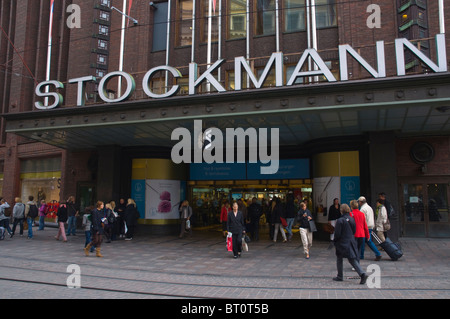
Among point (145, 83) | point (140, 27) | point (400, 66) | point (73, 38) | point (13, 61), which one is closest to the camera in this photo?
point (400, 66)

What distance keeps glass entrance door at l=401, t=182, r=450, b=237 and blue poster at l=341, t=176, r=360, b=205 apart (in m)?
1.96

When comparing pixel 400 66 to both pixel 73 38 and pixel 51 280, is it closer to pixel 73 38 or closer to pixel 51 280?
pixel 51 280

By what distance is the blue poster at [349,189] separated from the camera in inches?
571

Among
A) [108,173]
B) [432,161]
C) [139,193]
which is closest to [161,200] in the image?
[139,193]

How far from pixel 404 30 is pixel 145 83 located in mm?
10945

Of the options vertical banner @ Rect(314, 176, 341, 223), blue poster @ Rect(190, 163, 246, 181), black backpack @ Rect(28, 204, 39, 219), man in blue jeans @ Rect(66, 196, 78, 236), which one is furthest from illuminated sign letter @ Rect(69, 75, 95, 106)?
vertical banner @ Rect(314, 176, 341, 223)

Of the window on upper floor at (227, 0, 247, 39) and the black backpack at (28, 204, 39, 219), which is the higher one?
the window on upper floor at (227, 0, 247, 39)

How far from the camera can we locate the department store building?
35.9 feet

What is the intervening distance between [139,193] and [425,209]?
12772mm

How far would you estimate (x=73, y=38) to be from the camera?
2133 cm

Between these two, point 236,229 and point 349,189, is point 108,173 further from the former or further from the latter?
point 349,189

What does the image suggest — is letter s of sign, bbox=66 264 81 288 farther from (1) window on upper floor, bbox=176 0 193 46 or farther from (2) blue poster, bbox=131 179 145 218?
(1) window on upper floor, bbox=176 0 193 46

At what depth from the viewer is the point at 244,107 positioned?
11.3m

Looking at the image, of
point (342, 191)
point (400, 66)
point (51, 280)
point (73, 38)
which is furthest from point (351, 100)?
point (73, 38)
